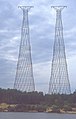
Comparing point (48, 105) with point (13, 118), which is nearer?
point (13, 118)

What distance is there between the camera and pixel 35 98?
17450 centimetres

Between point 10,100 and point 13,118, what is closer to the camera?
point 13,118

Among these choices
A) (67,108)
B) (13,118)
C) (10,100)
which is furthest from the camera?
(10,100)

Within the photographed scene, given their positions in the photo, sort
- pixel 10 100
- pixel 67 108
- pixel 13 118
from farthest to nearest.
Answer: pixel 10 100, pixel 67 108, pixel 13 118

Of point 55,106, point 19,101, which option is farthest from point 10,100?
point 55,106

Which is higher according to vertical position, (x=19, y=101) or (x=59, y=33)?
(x=59, y=33)

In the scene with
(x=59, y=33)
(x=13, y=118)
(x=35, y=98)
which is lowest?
(x=13, y=118)

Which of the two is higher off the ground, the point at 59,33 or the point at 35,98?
the point at 59,33

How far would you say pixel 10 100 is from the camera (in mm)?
176250

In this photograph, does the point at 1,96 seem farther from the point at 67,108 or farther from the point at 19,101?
the point at 67,108

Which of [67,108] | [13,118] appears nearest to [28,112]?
[67,108]

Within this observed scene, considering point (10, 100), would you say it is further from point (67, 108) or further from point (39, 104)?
point (67, 108)

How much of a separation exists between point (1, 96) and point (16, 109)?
14.4 meters

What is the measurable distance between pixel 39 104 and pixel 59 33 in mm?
49712
